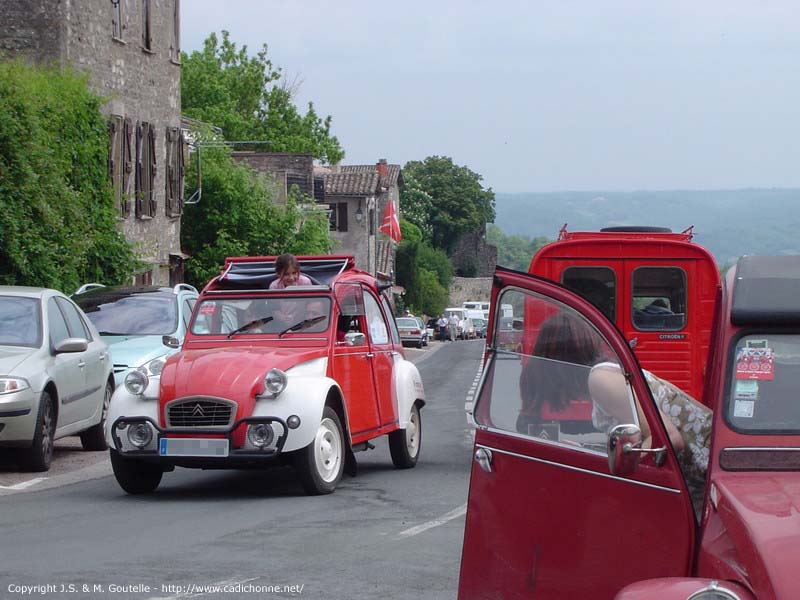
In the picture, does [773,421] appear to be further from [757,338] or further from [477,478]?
[477,478]

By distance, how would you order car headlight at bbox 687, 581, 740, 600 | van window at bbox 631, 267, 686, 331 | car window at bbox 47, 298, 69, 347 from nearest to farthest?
car headlight at bbox 687, 581, 740, 600 < car window at bbox 47, 298, 69, 347 < van window at bbox 631, 267, 686, 331

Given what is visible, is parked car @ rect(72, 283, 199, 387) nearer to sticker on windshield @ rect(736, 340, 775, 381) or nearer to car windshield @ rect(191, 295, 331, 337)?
car windshield @ rect(191, 295, 331, 337)

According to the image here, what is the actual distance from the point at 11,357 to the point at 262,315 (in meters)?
2.42

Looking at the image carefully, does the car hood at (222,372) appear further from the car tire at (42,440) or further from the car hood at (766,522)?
the car hood at (766,522)

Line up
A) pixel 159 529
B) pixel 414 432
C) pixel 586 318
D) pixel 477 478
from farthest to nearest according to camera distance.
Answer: pixel 414 432, pixel 159 529, pixel 477 478, pixel 586 318

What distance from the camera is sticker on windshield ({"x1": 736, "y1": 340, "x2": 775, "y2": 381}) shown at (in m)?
4.44

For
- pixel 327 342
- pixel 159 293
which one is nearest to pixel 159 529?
pixel 327 342

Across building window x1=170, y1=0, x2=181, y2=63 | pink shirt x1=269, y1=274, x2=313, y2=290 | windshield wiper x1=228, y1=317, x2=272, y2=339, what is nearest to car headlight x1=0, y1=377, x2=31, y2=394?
windshield wiper x1=228, y1=317, x2=272, y2=339

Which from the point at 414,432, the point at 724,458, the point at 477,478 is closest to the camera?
the point at 724,458

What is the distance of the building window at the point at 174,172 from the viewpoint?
34.2 meters

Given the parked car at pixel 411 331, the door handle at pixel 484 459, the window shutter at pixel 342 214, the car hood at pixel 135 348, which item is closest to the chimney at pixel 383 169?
the window shutter at pixel 342 214

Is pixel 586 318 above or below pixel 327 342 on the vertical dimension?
above

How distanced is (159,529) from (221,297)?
3.53 metres

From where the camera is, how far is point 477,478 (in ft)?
17.3
